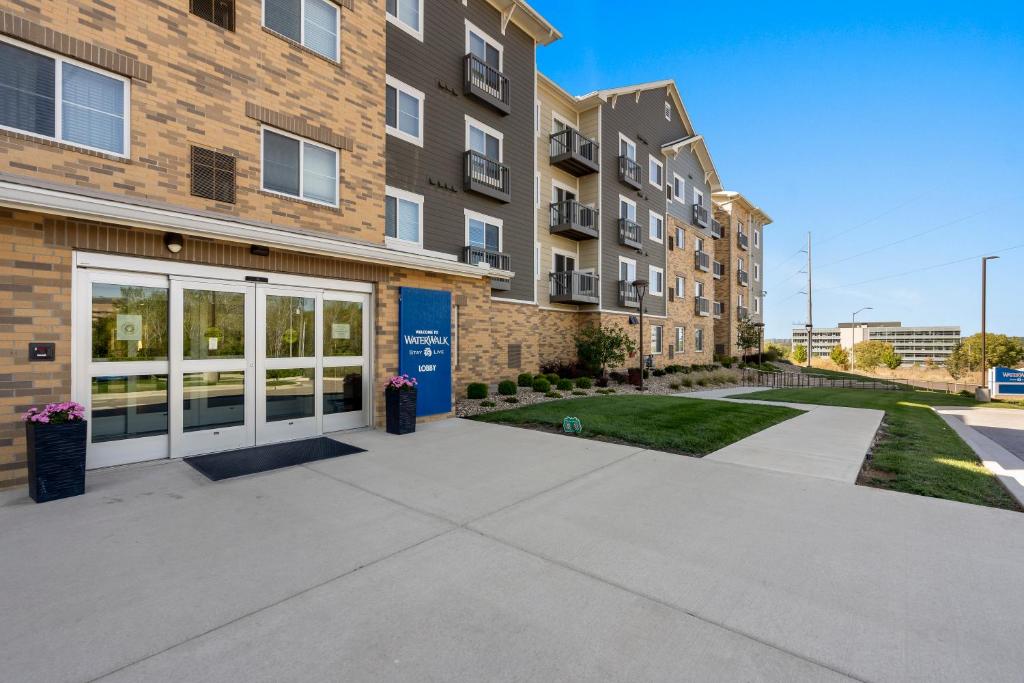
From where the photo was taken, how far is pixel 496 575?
3.42m

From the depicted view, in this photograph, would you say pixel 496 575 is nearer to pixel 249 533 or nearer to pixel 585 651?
pixel 585 651

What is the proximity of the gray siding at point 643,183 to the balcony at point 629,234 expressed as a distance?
0.25 m

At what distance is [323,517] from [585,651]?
294cm

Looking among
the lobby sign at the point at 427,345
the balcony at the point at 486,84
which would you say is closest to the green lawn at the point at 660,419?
the lobby sign at the point at 427,345

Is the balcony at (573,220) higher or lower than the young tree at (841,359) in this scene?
higher

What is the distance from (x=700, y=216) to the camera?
1243 inches

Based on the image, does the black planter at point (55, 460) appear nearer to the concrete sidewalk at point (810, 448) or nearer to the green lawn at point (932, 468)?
the concrete sidewalk at point (810, 448)

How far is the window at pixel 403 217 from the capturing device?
43.2 feet

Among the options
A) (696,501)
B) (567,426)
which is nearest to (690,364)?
(567,426)

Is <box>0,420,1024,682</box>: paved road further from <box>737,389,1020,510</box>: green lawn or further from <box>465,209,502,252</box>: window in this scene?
<box>465,209,502,252</box>: window

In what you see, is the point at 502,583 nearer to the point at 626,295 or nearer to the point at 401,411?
the point at 401,411

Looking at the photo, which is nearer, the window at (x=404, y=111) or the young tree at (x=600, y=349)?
the window at (x=404, y=111)

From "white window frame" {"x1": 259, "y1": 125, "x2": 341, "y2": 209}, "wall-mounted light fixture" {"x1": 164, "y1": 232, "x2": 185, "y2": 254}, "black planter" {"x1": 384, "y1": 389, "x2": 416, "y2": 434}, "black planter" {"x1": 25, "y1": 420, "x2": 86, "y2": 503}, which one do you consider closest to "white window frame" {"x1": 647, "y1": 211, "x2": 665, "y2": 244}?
"white window frame" {"x1": 259, "y1": 125, "x2": 341, "y2": 209}

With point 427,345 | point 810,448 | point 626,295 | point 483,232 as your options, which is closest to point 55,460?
point 427,345
